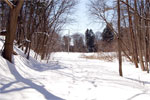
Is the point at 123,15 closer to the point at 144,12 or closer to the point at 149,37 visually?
the point at 144,12

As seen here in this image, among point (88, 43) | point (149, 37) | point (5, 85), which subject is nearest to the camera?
point (5, 85)

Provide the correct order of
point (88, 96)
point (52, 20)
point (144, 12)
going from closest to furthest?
point (88, 96), point (144, 12), point (52, 20)

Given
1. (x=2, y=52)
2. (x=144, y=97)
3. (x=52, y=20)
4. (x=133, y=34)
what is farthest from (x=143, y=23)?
(x=52, y=20)

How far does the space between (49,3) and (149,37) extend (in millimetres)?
7237

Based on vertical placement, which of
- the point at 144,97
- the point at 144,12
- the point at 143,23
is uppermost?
the point at 144,12

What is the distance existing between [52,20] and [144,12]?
7174 mm

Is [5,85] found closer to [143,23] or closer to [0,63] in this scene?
[0,63]

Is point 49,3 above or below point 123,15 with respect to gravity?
above

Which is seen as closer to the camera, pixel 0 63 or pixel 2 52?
pixel 0 63

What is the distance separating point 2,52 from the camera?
3977 millimetres

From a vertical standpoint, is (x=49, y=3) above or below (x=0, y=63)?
above

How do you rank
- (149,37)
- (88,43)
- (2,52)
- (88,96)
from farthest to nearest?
(88,43) < (149,37) < (2,52) < (88,96)

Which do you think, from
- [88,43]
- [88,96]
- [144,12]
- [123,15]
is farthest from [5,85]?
[88,43]

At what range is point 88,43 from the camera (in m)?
46.8
